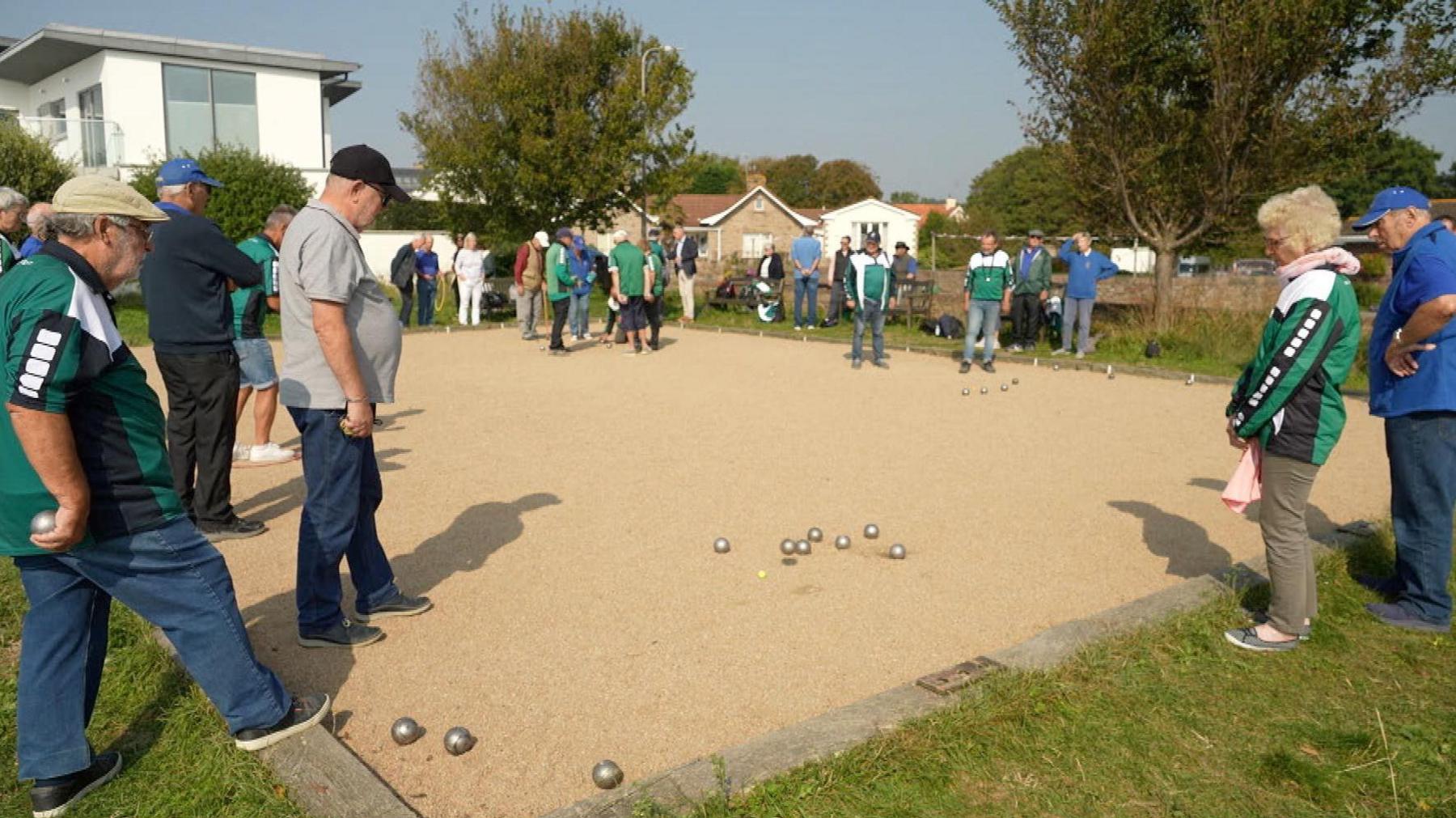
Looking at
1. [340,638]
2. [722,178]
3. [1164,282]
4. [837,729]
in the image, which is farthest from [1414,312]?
[722,178]

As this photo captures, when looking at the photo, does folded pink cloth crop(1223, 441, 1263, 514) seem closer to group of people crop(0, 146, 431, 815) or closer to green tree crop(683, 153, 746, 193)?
group of people crop(0, 146, 431, 815)

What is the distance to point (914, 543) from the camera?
20.8ft

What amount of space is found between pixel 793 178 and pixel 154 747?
98791 millimetres

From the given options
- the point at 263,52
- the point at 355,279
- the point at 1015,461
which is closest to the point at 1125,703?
the point at 355,279

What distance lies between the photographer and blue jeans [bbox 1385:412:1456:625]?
484 centimetres

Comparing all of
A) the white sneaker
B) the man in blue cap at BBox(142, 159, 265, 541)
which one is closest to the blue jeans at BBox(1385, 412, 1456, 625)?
the man in blue cap at BBox(142, 159, 265, 541)

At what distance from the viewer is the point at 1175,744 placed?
376 centimetres

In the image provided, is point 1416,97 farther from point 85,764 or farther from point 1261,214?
point 85,764

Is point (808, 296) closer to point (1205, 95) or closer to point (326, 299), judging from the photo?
point (1205, 95)

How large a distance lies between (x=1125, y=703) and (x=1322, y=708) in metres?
0.79

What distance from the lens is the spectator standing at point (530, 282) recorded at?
18250mm

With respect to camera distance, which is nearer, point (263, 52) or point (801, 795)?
point (801, 795)

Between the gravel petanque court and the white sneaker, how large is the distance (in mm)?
170

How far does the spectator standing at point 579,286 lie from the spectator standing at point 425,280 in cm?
413
